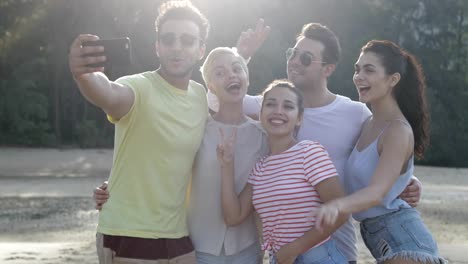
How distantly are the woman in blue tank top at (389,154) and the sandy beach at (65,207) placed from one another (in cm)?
484

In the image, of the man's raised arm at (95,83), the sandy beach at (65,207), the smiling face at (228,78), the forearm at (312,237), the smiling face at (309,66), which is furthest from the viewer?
the sandy beach at (65,207)

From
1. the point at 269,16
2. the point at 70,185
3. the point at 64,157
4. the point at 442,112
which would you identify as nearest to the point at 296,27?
the point at 269,16

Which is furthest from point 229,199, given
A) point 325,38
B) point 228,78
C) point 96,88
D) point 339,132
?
point 325,38

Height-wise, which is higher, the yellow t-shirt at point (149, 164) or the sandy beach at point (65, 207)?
the yellow t-shirt at point (149, 164)

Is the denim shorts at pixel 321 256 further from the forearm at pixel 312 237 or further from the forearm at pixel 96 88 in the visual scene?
the forearm at pixel 96 88

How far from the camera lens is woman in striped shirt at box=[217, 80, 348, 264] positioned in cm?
315

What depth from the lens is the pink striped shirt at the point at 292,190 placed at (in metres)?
3.16

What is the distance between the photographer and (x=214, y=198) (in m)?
3.46

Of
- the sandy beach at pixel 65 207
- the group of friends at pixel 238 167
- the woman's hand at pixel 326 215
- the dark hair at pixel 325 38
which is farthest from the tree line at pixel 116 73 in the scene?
the woman's hand at pixel 326 215

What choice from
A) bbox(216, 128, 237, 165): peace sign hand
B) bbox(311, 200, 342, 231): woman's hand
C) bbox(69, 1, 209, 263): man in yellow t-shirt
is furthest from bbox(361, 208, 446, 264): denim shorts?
bbox(69, 1, 209, 263): man in yellow t-shirt

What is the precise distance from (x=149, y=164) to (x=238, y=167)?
1.58 feet

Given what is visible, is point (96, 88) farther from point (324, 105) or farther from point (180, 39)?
point (324, 105)

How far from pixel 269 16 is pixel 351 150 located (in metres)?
26.2

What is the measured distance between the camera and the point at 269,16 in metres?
29.4
